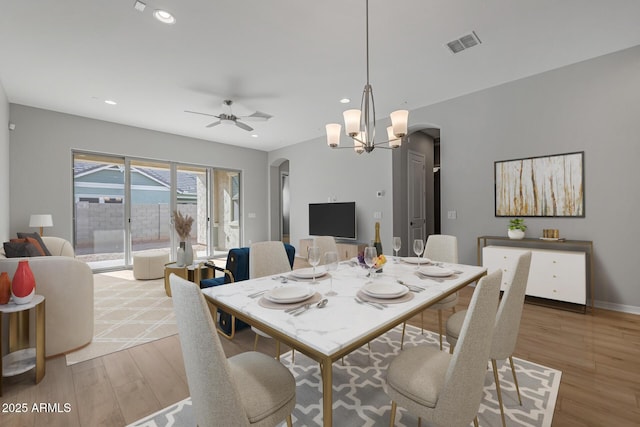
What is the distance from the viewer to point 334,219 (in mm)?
5773

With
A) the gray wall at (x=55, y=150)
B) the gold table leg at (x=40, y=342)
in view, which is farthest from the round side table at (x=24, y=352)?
the gray wall at (x=55, y=150)

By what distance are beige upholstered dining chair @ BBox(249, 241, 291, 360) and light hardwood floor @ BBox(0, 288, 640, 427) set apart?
69 centimetres

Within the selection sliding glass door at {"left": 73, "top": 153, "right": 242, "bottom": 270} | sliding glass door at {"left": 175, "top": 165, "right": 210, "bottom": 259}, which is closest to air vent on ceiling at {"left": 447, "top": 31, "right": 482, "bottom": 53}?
sliding glass door at {"left": 73, "top": 153, "right": 242, "bottom": 270}

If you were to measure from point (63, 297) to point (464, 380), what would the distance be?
111 inches

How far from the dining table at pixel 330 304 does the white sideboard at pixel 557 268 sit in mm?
1841

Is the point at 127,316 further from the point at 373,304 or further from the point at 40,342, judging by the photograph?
the point at 373,304

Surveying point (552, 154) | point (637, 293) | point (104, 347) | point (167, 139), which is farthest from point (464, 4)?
point (167, 139)

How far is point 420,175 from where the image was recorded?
5.70 meters

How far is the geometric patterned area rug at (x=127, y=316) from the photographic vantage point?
94.0 inches

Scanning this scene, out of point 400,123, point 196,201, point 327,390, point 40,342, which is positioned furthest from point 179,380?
point 196,201

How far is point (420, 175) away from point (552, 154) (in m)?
2.44

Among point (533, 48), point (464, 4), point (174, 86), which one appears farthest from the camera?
point (174, 86)

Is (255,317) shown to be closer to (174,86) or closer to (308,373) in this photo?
(308,373)

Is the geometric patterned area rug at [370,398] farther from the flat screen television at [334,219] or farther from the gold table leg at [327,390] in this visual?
the flat screen television at [334,219]
